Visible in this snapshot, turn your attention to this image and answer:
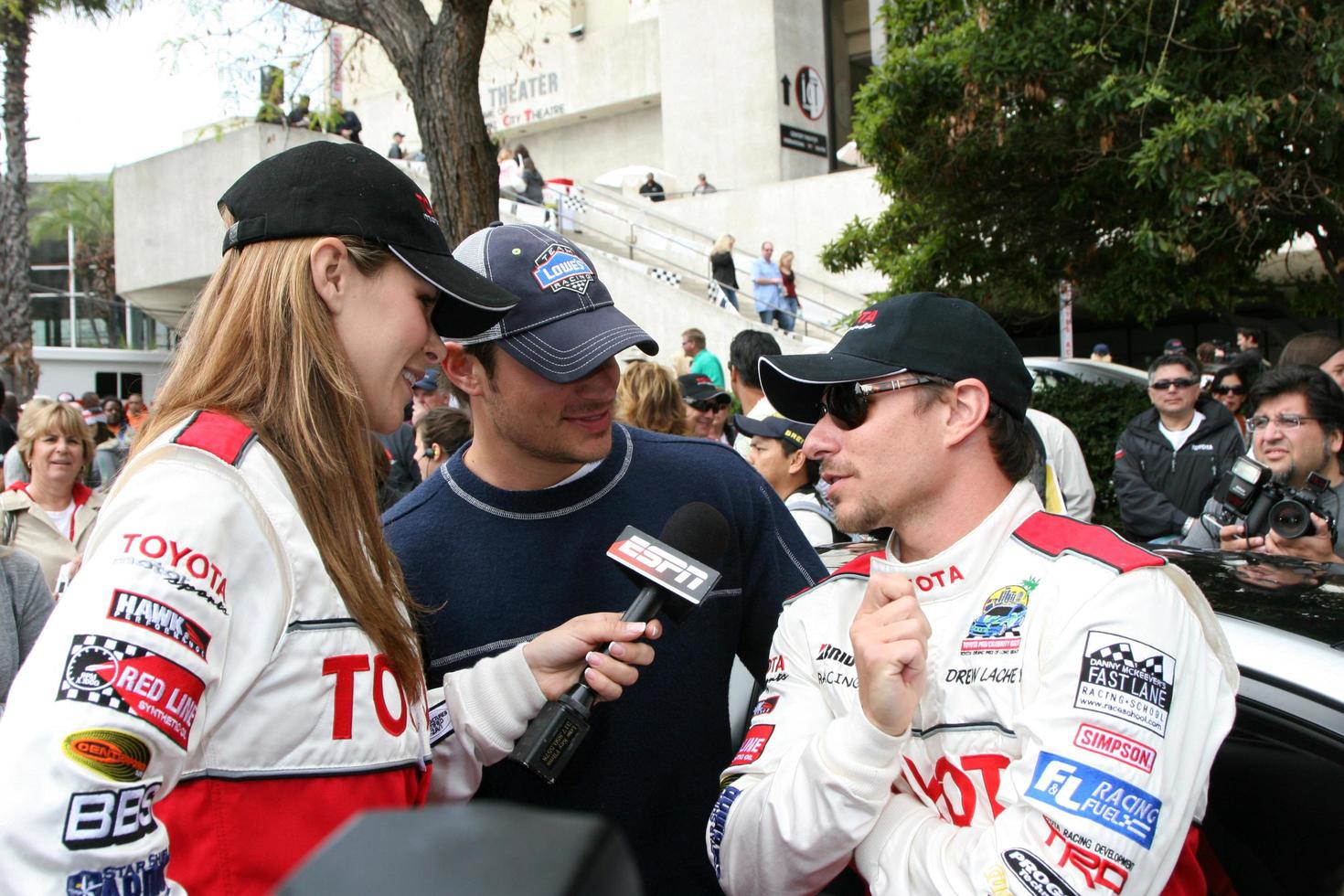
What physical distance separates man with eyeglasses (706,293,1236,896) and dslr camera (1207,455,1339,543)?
2488 mm

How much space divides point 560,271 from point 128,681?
1.47 m

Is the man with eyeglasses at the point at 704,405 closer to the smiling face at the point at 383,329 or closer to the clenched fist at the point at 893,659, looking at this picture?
the clenched fist at the point at 893,659

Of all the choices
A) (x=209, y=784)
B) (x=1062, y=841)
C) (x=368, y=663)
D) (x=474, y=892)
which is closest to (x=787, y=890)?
(x=1062, y=841)

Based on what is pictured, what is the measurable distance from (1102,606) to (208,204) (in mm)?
21613

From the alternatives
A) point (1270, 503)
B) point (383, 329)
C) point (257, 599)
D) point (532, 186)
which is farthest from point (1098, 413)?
point (532, 186)

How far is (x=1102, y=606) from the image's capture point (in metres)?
1.82

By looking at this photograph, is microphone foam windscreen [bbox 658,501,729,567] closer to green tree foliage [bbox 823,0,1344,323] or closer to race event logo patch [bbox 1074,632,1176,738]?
race event logo patch [bbox 1074,632,1176,738]

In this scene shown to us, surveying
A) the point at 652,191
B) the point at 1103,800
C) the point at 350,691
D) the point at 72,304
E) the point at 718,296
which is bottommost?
the point at 1103,800

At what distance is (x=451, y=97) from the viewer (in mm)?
7340

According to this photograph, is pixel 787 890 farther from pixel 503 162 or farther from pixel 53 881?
pixel 503 162

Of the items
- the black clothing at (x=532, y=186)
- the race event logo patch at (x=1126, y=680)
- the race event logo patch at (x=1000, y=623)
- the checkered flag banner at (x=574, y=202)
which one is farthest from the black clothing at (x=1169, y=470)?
the checkered flag banner at (x=574, y=202)

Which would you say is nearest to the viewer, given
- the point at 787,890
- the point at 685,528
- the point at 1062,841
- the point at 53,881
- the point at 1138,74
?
the point at 53,881

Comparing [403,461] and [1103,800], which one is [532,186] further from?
[1103,800]

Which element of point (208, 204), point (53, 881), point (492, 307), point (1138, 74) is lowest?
point (53, 881)
